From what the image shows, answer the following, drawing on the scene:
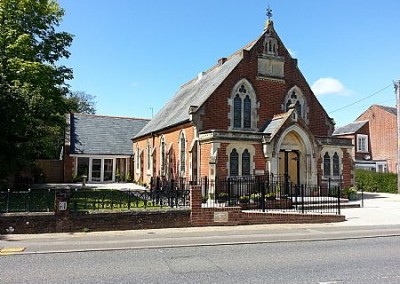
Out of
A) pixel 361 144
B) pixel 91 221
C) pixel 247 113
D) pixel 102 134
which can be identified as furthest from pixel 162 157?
pixel 361 144

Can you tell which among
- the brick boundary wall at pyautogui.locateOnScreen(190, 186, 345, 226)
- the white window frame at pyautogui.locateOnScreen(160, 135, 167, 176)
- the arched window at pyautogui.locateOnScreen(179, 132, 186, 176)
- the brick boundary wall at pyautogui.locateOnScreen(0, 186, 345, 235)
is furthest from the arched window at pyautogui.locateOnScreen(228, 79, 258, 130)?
the brick boundary wall at pyautogui.locateOnScreen(0, 186, 345, 235)

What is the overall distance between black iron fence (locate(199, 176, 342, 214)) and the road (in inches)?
216

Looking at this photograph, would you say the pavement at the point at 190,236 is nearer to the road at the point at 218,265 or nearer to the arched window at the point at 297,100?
the road at the point at 218,265

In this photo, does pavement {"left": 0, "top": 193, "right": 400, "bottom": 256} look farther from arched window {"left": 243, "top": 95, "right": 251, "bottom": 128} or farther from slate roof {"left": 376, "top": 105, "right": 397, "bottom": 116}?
slate roof {"left": 376, "top": 105, "right": 397, "bottom": 116}

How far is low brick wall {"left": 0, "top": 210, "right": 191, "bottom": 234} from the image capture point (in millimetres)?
12046

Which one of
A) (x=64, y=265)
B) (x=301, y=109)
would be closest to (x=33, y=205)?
(x=64, y=265)

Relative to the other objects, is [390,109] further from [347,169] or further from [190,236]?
[190,236]

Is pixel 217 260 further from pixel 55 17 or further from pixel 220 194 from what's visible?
pixel 55 17

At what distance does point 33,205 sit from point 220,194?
27.8 ft

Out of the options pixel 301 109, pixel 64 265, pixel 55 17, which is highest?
pixel 55 17

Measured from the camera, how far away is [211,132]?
20344mm

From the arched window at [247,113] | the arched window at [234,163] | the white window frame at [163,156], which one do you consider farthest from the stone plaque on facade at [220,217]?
the white window frame at [163,156]

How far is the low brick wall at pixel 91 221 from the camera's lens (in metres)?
12.0

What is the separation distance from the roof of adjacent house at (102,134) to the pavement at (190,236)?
25.2 metres
